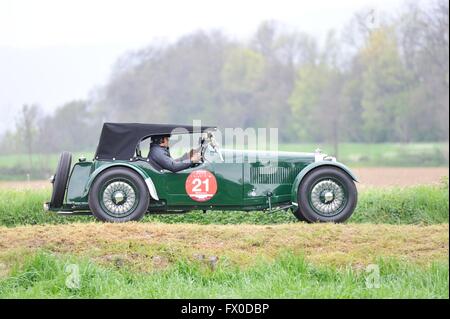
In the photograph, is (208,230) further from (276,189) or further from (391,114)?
(391,114)

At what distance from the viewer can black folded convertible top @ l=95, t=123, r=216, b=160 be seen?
440 inches

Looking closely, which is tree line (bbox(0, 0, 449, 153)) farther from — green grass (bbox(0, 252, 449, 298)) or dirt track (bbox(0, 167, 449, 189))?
green grass (bbox(0, 252, 449, 298))

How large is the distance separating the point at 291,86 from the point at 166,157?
1433 inches

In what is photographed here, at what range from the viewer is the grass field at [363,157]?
29672mm

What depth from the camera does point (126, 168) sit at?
10953 millimetres

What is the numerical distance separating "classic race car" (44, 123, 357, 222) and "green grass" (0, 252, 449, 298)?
2.35m

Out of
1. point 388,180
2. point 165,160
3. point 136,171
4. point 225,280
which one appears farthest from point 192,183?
point 388,180

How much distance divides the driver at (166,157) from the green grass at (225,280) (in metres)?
2.48

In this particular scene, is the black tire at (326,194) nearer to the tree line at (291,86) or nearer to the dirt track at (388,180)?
the dirt track at (388,180)

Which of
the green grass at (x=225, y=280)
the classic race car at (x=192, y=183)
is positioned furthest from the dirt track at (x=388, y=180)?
the green grass at (x=225, y=280)

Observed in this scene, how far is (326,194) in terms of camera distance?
1110 centimetres

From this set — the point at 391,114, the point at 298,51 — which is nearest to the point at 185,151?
the point at 391,114

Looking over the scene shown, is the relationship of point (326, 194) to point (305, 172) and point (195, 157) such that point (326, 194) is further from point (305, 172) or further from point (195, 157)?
point (195, 157)

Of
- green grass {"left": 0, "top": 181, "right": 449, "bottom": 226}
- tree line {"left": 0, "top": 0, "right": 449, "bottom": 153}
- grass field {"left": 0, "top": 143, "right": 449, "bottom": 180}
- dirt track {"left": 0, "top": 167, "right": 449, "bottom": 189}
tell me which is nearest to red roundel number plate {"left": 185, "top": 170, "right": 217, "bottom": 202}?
green grass {"left": 0, "top": 181, "right": 449, "bottom": 226}
